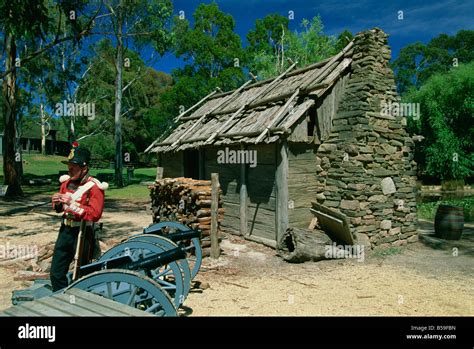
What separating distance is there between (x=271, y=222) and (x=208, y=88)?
67.8ft

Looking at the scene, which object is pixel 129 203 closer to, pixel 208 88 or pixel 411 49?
pixel 208 88

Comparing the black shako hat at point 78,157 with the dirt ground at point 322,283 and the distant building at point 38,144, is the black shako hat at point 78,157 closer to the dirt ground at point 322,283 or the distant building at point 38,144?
the dirt ground at point 322,283

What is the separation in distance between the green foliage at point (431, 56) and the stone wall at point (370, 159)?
41.6 metres

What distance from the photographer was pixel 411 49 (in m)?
50.1

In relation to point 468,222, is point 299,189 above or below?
above

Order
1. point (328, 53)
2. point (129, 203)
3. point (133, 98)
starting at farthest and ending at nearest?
1. point (133, 98)
2. point (328, 53)
3. point (129, 203)

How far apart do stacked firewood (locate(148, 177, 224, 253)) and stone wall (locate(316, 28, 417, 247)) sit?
339cm

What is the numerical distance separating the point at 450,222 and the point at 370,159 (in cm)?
356

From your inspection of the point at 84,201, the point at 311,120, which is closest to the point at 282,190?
the point at 311,120

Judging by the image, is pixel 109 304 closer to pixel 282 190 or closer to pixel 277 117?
pixel 282 190

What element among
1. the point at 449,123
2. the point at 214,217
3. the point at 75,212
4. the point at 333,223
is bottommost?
the point at 333,223

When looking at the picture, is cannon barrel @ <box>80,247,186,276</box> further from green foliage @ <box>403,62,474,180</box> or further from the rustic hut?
green foliage @ <box>403,62,474,180</box>

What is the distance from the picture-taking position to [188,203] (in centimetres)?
927
